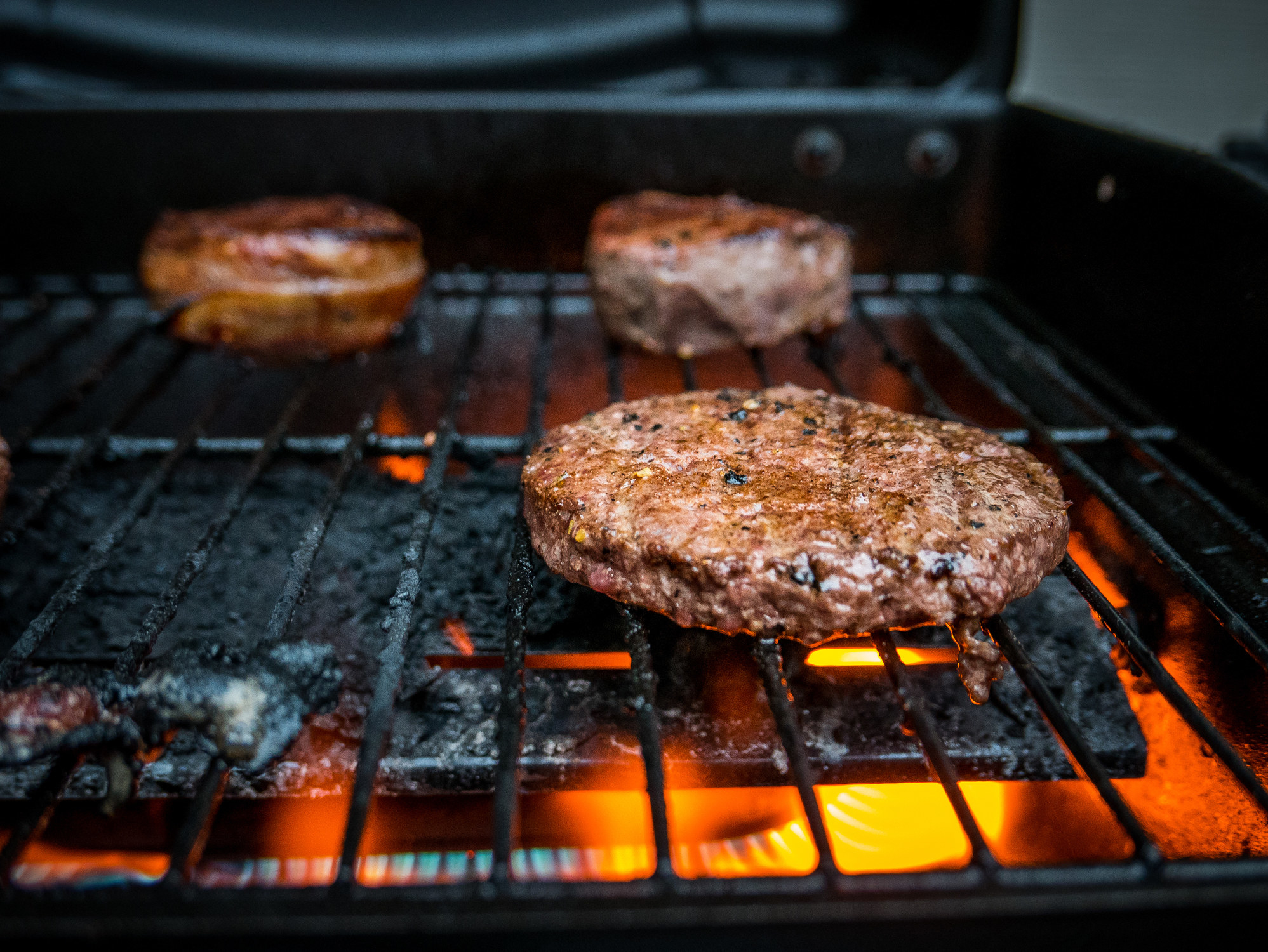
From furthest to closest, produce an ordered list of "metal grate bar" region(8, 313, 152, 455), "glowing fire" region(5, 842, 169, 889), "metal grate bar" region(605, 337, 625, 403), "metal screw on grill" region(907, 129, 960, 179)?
"metal screw on grill" region(907, 129, 960, 179) → "metal grate bar" region(605, 337, 625, 403) → "metal grate bar" region(8, 313, 152, 455) → "glowing fire" region(5, 842, 169, 889)

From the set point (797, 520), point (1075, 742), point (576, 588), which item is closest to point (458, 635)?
point (576, 588)

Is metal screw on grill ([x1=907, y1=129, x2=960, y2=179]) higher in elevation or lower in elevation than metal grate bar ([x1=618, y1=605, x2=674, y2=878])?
higher

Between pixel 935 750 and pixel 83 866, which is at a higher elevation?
pixel 935 750

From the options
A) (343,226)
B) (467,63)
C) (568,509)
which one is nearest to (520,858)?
(568,509)

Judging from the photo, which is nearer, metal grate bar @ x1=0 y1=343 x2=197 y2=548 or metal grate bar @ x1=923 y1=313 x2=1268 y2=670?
metal grate bar @ x1=923 y1=313 x2=1268 y2=670

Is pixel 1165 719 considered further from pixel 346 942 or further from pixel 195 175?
pixel 195 175

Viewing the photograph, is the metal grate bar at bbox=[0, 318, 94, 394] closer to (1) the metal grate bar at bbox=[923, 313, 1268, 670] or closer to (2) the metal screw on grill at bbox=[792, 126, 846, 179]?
(2) the metal screw on grill at bbox=[792, 126, 846, 179]

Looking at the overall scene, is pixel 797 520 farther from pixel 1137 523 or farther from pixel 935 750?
pixel 1137 523

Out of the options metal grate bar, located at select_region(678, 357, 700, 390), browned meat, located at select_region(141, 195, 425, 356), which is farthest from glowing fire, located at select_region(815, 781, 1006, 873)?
browned meat, located at select_region(141, 195, 425, 356)
